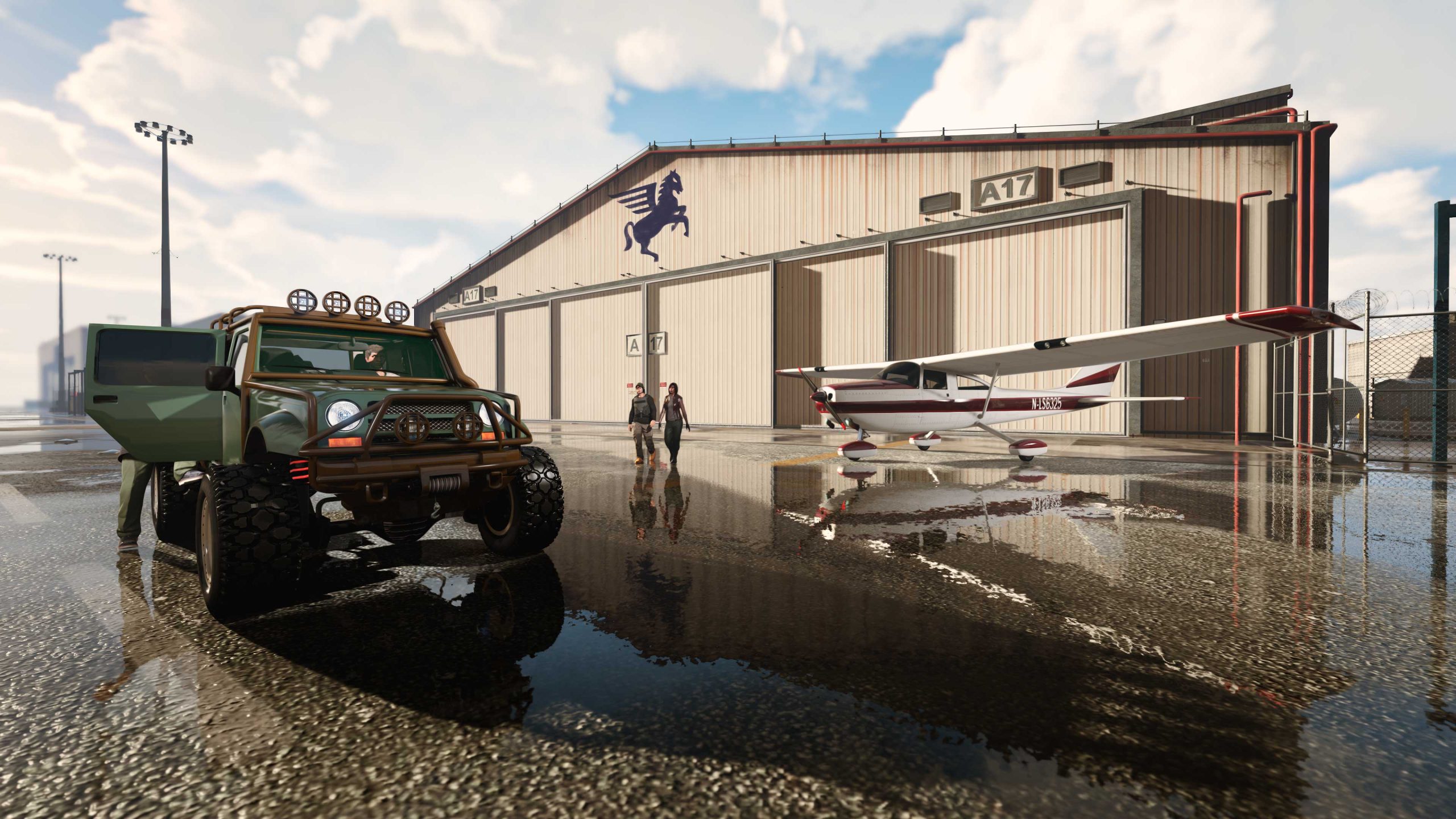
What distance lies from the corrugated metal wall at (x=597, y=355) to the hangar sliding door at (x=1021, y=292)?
1343cm

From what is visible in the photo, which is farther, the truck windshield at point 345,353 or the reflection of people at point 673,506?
the reflection of people at point 673,506

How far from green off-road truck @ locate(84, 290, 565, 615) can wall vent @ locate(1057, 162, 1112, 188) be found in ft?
66.2

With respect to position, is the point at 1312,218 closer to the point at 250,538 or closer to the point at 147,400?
the point at 250,538

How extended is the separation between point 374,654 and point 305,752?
0.89m

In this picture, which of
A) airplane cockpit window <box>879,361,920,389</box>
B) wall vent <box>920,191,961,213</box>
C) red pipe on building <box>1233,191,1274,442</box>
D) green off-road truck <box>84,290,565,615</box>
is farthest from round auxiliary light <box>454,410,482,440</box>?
wall vent <box>920,191,961,213</box>

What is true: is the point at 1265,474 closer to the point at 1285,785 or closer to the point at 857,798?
the point at 1285,785

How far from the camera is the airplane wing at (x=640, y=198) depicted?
1157 inches

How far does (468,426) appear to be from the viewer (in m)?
4.17

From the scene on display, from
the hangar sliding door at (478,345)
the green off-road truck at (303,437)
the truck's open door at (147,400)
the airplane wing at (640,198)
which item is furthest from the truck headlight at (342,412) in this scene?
the hangar sliding door at (478,345)

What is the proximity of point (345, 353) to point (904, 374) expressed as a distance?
9668 millimetres

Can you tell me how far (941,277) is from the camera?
857 inches

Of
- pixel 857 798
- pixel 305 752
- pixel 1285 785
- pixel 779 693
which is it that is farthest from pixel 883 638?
pixel 305 752

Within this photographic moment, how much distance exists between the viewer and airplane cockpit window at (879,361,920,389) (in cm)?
1220

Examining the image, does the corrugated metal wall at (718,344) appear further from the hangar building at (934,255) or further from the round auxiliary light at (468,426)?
the round auxiliary light at (468,426)
